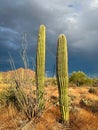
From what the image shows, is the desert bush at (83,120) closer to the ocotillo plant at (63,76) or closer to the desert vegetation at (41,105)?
the desert vegetation at (41,105)

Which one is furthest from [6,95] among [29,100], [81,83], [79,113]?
[81,83]

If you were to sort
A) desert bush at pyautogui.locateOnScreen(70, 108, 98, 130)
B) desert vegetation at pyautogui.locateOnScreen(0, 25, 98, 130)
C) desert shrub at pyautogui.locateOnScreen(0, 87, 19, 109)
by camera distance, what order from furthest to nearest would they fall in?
desert shrub at pyautogui.locateOnScreen(0, 87, 19, 109), desert vegetation at pyautogui.locateOnScreen(0, 25, 98, 130), desert bush at pyautogui.locateOnScreen(70, 108, 98, 130)

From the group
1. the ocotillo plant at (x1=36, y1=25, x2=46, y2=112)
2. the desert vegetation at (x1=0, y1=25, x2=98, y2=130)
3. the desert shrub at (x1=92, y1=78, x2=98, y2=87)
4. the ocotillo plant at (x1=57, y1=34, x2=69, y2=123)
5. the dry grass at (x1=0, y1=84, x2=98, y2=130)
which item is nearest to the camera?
the dry grass at (x1=0, y1=84, x2=98, y2=130)

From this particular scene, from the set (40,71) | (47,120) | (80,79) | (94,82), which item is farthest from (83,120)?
(94,82)

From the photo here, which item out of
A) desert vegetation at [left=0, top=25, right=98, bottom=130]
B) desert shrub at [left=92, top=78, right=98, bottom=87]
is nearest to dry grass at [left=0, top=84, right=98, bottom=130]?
desert vegetation at [left=0, top=25, right=98, bottom=130]

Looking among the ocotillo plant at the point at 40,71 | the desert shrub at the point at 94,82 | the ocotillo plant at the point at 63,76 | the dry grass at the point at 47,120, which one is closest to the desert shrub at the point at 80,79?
the desert shrub at the point at 94,82

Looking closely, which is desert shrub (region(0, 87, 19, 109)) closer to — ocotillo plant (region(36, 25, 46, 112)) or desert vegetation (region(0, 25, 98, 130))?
desert vegetation (region(0, 25, 98, 130))

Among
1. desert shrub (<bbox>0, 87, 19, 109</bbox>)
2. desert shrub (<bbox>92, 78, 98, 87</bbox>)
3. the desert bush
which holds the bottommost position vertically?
the desert bush

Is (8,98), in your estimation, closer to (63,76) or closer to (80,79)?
(63,76)

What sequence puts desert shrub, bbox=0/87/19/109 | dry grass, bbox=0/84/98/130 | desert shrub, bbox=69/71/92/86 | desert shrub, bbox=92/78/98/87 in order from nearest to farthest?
dry grass, bbox=0/84/98/130
desert shrub, bbox=0/87/19/109
desert shrub, bbox=92/78/98/87
desert shrub, bbox=69/71/92/86

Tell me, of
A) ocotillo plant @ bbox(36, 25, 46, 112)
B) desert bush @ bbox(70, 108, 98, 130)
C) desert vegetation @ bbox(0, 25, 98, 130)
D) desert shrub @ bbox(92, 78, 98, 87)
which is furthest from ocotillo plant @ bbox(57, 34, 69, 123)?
desert shrub @ bbox(92, 78, 98, 87)

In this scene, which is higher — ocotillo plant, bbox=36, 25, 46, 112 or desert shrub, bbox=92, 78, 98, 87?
desert shrub, bbox=92, 78, 98, 87

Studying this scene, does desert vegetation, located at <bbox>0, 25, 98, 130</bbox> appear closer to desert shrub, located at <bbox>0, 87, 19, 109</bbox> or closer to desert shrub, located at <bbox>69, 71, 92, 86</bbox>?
desert shrub, located at <bbox>0, 87, 19, 109</bbox>

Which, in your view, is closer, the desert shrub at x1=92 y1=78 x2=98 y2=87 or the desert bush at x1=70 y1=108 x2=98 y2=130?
the desert bush at x1=70 y1=108 x2=98 y2=130
